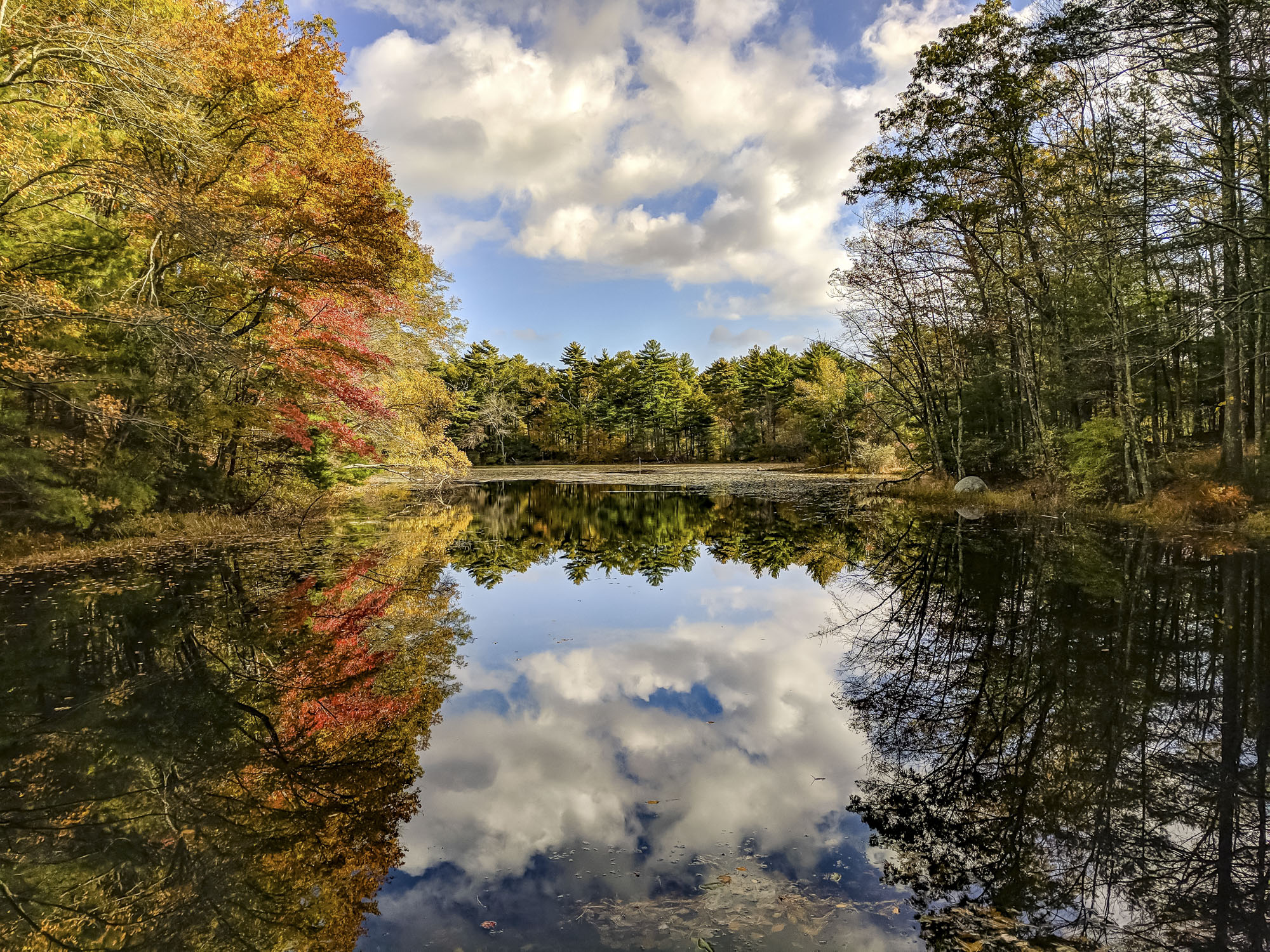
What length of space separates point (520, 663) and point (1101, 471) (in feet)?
55.1

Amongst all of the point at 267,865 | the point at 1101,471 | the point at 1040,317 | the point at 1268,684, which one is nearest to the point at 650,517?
the point at 1101,471

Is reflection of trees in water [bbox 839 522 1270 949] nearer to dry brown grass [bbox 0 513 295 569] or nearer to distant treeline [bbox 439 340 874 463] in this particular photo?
dry brown grass [bbox 0 513 295 569]

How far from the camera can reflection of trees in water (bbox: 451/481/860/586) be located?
12945 millimetres

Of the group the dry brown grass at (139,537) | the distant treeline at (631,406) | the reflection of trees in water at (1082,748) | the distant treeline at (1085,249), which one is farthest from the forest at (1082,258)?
the distant treeline at (631,406)

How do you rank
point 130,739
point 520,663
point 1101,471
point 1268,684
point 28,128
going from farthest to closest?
point 1101,471 → point 28,128 → point 520,663 → point 1268,684 → point 130,739

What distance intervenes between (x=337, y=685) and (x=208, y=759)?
1462 mm

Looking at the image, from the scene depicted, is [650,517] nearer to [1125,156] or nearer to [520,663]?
[520,663]

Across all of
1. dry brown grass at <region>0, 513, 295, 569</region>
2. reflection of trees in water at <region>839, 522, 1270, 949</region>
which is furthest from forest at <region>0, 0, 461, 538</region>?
reflection of trees in water at <region>839, 522, 1270, 949</region>

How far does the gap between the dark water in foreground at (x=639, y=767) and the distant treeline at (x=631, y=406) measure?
43162 mm

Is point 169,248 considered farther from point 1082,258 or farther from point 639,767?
point 1082,258

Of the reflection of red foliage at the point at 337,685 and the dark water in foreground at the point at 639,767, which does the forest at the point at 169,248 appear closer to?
the dark water in foreground at the point at 639,767

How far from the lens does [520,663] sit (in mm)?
7320

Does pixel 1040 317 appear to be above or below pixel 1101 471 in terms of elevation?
above

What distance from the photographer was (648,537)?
1694 centimetres
